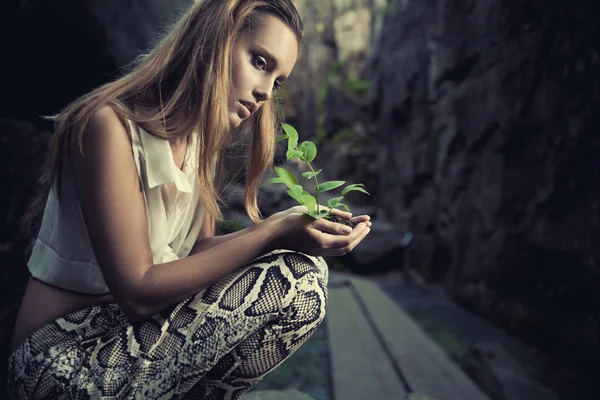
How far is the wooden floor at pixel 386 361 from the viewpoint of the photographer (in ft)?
6.40

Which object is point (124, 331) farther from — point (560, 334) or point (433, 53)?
point (433, 53)

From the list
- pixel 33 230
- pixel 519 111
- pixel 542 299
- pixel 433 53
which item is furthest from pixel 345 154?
pixel 33 230

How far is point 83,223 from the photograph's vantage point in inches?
47.7

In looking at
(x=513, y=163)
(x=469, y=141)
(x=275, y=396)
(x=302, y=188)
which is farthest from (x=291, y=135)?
(x=469, y=141)

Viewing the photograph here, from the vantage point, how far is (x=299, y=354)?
2.49 meters

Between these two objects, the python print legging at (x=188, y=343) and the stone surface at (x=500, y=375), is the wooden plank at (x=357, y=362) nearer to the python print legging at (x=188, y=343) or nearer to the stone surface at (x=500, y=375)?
the stone surface at (x=500, y=375)

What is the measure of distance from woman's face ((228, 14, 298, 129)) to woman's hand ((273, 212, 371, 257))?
0.36 metres

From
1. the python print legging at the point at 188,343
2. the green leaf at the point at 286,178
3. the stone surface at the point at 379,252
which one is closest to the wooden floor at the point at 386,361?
the python print legging at the point at 188,343

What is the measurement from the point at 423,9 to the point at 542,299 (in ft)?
14.5

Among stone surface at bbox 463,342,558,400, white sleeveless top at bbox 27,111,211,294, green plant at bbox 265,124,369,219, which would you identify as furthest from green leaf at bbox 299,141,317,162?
stone surface at bbox 463,342,558,400

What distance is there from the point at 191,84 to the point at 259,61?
0.65 ft

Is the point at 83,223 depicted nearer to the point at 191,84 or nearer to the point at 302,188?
the point at 191,84

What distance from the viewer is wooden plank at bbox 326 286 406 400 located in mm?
1910

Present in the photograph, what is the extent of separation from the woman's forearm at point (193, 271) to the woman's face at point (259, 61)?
1.22ft
